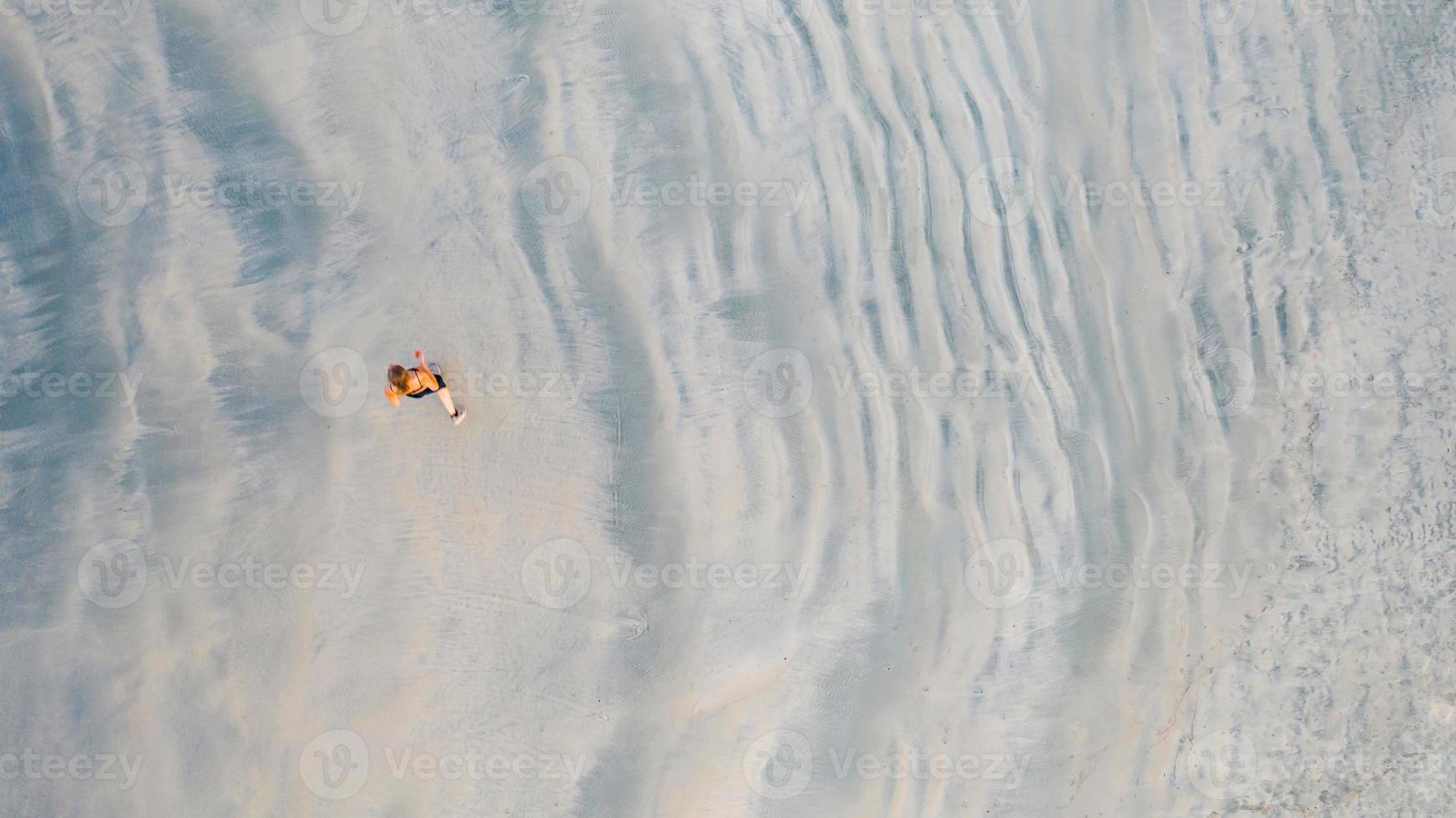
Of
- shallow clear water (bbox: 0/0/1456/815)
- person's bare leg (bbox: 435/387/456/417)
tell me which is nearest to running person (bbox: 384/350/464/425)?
person's bare leg (bbox: 435/387/456/417)

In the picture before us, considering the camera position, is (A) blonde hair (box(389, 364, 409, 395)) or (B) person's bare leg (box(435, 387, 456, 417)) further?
(B) person's bare leg (box(435, 387, 456, 417))

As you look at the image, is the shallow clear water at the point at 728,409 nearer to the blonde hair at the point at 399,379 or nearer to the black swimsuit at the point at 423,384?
the black swimsuit at the point at 423,384

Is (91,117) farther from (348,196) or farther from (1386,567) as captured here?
(1386,567)

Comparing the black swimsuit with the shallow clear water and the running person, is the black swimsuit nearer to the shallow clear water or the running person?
the running person

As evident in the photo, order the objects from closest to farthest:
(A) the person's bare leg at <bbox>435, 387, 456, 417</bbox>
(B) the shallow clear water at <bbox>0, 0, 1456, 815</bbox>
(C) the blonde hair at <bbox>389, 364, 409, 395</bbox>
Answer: (C) the blonde hair at <bbox>389, 364, 409, 395</bbox>
(A) the person's bare leg at <bbox>435, 387, 456, 417</bbox>
(B) the shallow clear water at <bbox>0, 0, 1456, 815</bbox>

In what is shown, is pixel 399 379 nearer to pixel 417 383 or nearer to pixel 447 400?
pixel 417 383

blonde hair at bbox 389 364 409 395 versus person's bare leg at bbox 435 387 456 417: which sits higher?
blonde hair at bbox 389 364 409 395

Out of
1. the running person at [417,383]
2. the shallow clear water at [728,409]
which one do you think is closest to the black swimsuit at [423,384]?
the running person at [417,383]
